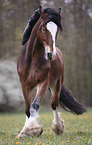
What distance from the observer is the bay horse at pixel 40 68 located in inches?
183

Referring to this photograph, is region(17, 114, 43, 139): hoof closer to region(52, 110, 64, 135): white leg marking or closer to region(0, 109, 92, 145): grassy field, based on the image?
region(0, 109, 92, 145): grassy field

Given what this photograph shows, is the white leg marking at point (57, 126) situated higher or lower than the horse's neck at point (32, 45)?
lower

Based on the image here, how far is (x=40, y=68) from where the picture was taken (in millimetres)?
5086

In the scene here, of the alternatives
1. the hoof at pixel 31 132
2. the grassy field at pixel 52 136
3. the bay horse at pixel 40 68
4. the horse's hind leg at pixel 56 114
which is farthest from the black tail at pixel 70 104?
the hoof at pixel 31 132

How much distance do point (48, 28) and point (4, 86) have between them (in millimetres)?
10891

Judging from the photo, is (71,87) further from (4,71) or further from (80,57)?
(4,71)

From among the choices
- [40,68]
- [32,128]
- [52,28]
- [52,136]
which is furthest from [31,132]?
[52,28]

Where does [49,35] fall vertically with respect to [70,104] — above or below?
above

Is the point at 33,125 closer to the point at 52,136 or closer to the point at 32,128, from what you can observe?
the point at 32,128

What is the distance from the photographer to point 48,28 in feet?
15.1

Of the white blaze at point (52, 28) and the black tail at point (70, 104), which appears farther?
the black tail at point (70, 104)

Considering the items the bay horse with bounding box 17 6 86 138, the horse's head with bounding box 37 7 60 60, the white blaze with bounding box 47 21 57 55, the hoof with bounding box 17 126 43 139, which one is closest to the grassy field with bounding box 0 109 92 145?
the hoof with bounding box 17 126 43 139

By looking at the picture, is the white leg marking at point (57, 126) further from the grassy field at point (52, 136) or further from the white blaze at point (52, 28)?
the white blaze at point (52, 28)

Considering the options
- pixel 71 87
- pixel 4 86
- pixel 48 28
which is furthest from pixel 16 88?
pixel 48 28
